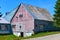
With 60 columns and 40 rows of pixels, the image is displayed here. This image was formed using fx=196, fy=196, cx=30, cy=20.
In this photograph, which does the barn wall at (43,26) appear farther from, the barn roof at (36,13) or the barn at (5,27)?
Answer: the barn at (5,27)

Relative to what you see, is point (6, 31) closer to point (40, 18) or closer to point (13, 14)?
point (13, 14)

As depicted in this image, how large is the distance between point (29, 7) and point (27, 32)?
20.9ft

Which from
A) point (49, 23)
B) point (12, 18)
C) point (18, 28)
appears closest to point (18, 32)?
point (18, 28)

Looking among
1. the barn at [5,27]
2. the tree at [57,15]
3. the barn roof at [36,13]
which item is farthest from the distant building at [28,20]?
the barn at [5,27]

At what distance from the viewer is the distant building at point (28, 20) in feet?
154

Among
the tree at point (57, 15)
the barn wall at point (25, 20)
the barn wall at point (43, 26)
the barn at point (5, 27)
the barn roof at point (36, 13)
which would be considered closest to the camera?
the barn wall at point (25, 20)

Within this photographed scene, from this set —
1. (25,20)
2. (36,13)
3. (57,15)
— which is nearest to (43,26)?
(36,13)

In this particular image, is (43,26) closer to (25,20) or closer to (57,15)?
(25,20)

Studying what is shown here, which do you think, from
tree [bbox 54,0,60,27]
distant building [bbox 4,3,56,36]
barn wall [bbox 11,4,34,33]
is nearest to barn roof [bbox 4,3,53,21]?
distant building [bbox 4,3,56,36]

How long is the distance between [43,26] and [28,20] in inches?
186

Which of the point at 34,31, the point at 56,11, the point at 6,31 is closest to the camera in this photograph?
the point at 34,31

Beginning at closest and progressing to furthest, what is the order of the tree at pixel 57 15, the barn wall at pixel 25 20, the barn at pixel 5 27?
the barn wall at pixel 25 20
the barn at pixel 5 27
the tree at pixel 57 15

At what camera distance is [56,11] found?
52.8 meters

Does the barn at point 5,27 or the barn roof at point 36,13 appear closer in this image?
the barn roof at point 36,13
